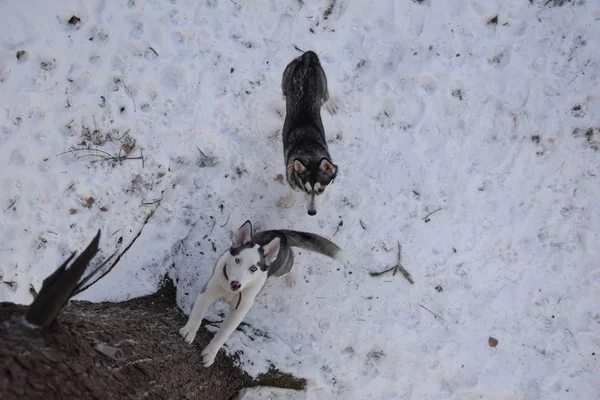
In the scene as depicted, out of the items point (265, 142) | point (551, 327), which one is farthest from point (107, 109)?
point (551, 327)

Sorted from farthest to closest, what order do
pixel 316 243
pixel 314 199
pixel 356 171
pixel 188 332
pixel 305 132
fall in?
1. pixel 356 171
2. pixel 305 132
3. pixel 314 199
4. pixel 316 243
5. pixel 188 332

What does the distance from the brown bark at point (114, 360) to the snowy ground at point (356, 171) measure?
15.9 inches

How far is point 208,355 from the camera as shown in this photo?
4012mm

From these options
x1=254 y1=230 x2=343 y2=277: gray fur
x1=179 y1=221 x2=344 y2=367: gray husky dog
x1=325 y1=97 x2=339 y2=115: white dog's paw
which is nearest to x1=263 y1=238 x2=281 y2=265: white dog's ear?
x1=179 y1=221 x2=344 y2=367: gray husky dog

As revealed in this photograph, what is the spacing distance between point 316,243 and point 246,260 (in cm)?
100

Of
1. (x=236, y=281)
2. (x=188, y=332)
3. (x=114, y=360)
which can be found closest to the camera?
(x=114, y=360)

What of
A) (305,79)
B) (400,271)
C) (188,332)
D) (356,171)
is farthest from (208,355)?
(305,79)

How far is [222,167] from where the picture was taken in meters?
5.38

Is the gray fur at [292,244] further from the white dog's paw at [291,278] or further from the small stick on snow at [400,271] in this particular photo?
the small stick on snow at [400,271]

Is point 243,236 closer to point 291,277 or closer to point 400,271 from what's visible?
point 291,277

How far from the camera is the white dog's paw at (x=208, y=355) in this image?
399 centimetres

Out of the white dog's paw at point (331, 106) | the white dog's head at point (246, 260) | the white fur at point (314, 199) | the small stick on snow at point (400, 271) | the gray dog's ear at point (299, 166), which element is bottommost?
the small stick on snow at point (400, 271)

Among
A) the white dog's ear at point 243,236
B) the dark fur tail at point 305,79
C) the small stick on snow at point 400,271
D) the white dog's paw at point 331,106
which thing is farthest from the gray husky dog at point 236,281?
the white dog's paw at point 331,106

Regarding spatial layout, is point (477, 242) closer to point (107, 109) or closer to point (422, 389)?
point (422, 389)
